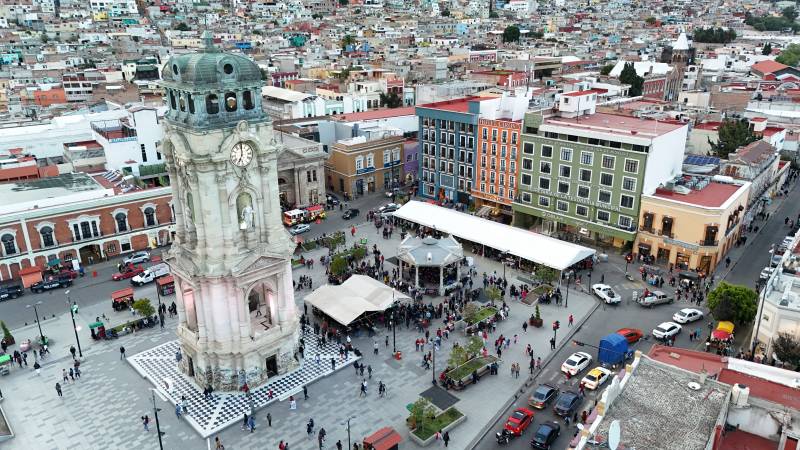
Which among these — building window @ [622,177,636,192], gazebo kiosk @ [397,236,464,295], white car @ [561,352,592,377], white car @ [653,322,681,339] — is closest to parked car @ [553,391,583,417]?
white car @ [561,352,592,377]

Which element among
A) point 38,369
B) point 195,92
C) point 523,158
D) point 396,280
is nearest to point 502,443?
point 396,280

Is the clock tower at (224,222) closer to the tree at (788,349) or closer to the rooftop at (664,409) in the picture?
the rooftop at (664,409)

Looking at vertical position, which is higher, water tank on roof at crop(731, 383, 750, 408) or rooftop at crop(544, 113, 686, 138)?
rooftop at crop(544, 113, 686, 138)

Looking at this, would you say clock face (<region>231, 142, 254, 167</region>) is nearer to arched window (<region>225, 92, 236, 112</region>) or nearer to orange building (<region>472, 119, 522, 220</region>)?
arched window (<region>225, 92, 236, 112</region>)

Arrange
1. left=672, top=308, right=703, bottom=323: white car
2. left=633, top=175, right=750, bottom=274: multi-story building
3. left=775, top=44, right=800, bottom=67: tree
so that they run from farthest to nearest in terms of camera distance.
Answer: left=775, top=44, right=800, bottom=67: tree < left=633, top=175, right=750, bottom=274: multi-story building < left=672, top=308, right=703, bottom=323: white car

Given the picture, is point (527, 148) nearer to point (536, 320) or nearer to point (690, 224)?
point (690, 224)

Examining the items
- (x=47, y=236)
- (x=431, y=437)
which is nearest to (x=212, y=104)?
(x=431, y=437)
